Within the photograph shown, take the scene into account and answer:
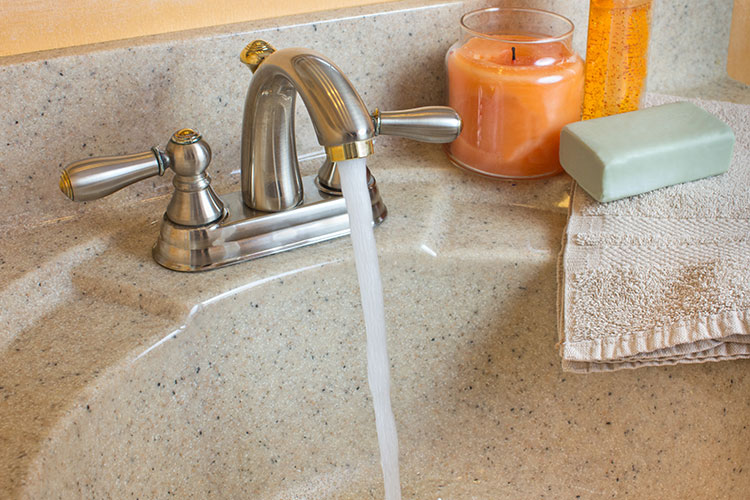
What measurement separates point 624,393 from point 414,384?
158 millimetres

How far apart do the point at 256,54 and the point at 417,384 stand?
278 mm

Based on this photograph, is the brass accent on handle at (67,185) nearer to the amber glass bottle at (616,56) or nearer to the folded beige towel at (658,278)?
the folded beige towel at (658,278)

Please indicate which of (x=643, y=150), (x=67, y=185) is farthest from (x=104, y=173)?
(x=643, y=150)

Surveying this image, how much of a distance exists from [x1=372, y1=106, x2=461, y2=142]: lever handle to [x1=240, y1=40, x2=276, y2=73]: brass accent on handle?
88mm

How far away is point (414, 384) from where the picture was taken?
58 cm

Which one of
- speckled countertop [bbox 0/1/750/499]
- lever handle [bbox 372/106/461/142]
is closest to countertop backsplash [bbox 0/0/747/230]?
speckled countertop [bbox 0/1/750/499]

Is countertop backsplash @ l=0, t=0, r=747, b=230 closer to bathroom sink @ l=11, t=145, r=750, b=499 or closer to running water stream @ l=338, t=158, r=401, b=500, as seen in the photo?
bathroom sink @ l=11, t=145, r=750, b=499

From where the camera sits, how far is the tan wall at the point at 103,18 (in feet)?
1.80

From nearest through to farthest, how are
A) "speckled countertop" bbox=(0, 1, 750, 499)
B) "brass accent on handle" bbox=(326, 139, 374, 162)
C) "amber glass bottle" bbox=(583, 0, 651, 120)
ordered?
"brass accent on handle" bbox=(326, 139, 374, 162) → "speckled countertop" bbox=(0, 1, 750, 499) → "amber glass bottle" bbox=(583, 0, 651, 120)

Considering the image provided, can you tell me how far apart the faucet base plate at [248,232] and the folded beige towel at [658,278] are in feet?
0.54

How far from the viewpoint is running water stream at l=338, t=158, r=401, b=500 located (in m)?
0.46

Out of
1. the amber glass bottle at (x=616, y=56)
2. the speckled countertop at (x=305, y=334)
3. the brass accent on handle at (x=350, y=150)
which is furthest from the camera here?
the amber glass bottle at (x=616, y=56)

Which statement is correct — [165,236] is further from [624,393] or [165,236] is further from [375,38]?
[624,393]

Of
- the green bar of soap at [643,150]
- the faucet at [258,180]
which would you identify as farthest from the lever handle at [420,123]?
the green bar of soap at [643,150]
